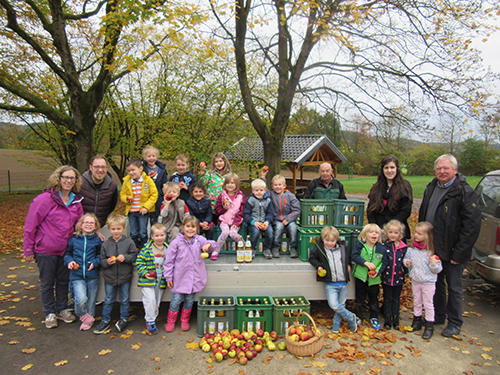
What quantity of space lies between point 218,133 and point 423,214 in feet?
23.1

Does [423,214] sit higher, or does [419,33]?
[419,33]

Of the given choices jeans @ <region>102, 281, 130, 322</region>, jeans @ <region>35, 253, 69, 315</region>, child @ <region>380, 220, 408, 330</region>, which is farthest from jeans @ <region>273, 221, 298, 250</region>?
jeans @ <region>35, 253, 69, 315</region>

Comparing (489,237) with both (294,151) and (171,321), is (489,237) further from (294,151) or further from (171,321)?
(294,151)

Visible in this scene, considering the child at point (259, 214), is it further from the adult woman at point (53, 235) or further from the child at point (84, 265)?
the adult woman at point (53, 235)

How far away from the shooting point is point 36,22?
507 inches

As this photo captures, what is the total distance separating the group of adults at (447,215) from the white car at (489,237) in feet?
2.60

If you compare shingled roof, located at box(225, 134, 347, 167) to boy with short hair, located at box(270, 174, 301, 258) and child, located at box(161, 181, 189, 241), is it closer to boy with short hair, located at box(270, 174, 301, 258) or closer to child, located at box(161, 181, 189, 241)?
boy with short hair, located at box(270, 174, 301, 258)

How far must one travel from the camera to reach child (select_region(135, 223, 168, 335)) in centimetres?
405

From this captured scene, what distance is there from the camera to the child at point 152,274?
13.3ft

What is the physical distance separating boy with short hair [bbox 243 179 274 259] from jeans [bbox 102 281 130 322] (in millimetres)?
1876

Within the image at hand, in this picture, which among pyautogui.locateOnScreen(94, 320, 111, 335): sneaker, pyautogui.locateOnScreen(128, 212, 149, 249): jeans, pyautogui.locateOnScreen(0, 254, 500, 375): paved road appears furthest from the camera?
pyautogui.locateOnScreen(128, 212, 149, 249): jeans

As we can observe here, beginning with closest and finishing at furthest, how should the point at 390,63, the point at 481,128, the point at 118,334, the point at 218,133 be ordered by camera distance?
the point at 118,334, the point at 481,128, the point at 390,63, the point at 218,133

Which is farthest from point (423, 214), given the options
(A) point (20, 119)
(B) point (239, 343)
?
(A) point (20, 119)

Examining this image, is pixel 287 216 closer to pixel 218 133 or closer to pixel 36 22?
pixel 218 133
